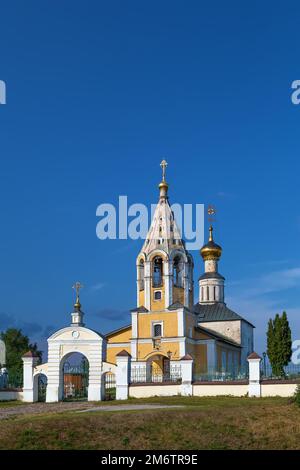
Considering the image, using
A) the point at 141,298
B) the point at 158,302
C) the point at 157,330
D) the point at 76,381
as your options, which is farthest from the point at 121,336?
the point at 76,381

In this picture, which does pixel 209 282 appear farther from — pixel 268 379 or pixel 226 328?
pixel 268 379

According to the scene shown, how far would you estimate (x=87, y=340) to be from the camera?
27672mm

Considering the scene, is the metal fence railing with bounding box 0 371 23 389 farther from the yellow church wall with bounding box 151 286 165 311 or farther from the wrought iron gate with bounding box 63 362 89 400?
the yellow church wall with bounding box 151 286 165 311

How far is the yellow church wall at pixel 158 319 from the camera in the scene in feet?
117

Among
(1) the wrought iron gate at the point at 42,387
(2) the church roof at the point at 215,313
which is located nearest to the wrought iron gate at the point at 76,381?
(1) the wrought iron gate at the point at 42,387

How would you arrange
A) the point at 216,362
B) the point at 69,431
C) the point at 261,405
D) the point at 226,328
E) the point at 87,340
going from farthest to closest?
the point at 226,328
the point at 216,362
the point at 87,340
the point at 261,405
the point at 69,431

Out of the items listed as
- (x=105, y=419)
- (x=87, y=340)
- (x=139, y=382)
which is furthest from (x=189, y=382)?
(x=105, y=419)

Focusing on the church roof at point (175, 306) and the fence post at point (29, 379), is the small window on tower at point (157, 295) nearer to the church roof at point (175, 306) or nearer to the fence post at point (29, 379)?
the church roof at point (175, 306)

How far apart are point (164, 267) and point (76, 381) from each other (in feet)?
25.3

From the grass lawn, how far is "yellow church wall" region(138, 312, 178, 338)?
17.8m

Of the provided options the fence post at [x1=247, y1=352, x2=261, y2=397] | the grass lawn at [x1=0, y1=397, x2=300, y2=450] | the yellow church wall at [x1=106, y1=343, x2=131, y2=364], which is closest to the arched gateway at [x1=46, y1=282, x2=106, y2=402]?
the fence post at [x1=247, y1=352, x2=261, y2=397]

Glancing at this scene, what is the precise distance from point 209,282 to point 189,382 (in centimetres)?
2360

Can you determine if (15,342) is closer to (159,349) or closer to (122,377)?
(159,349)
